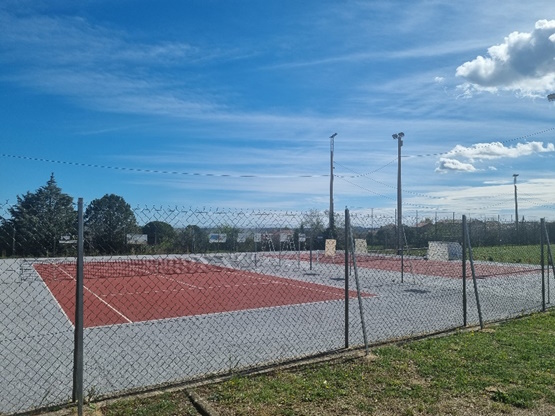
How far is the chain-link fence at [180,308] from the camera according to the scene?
5516mm

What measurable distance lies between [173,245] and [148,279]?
16213 millimetres

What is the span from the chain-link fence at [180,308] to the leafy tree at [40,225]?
2 cm

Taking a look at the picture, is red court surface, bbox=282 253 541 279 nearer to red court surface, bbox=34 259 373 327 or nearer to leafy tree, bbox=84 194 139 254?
red court surface, bbox=34 259 373 327

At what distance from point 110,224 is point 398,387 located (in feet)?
12.3

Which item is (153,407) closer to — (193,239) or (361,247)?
(193,239)

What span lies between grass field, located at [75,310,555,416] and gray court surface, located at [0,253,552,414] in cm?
75

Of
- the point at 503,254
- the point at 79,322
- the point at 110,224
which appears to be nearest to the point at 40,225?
the point at 110,224

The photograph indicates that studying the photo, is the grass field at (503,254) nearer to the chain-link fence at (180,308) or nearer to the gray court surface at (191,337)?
the chain-link fence at (180,308)

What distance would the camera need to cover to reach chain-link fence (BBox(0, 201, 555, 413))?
18.1 feet

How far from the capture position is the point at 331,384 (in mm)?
5059

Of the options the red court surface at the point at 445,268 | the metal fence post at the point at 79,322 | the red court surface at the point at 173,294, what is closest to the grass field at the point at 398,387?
the metal fence post at the point at 79,322

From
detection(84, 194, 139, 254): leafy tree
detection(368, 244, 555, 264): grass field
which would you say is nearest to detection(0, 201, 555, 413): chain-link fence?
detection(84, 194, 139, 254): leafy tree

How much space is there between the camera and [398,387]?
16.3 ft

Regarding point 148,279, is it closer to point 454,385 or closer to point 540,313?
point 540,313
